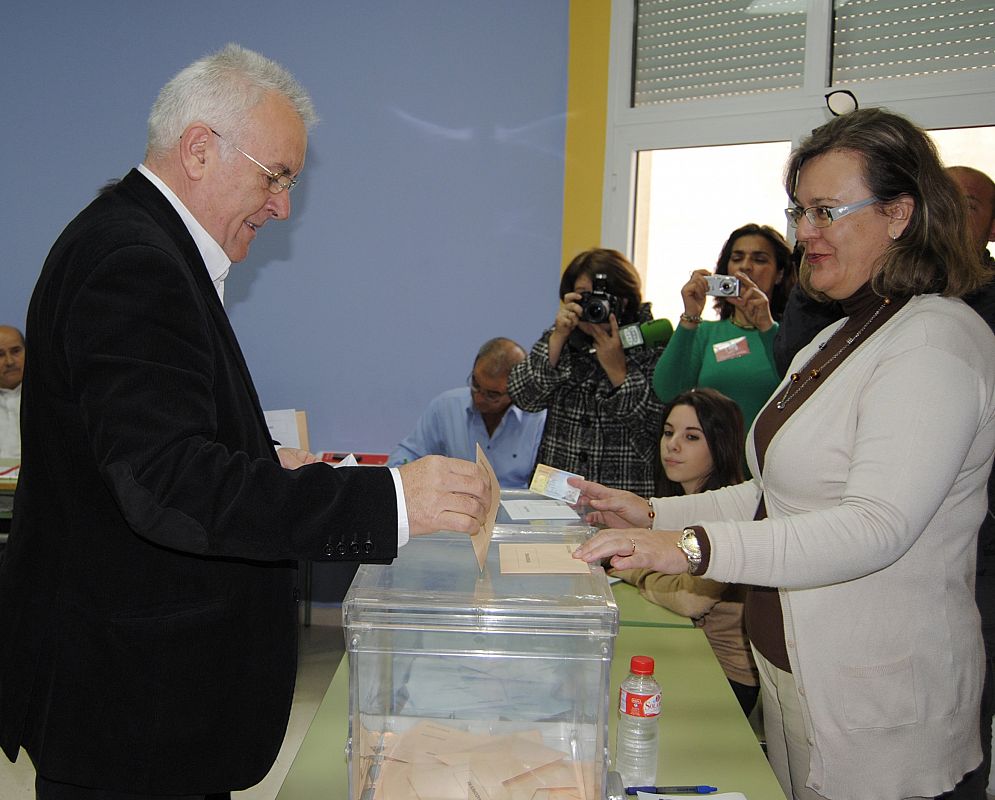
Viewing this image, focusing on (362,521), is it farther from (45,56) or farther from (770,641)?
(45,56)

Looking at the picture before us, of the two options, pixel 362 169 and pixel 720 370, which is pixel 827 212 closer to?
pixel 720 370

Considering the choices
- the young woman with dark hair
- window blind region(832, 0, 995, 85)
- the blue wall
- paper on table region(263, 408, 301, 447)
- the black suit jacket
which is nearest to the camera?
the black suit jacket

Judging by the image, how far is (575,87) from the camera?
3.98 m

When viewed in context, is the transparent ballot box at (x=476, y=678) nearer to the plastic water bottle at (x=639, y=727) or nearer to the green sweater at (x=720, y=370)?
the plastic water bottle at (x=639, y=727)

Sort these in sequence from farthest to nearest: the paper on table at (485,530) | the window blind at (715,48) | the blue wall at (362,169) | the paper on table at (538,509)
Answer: the blue wall at (362,169), the window blind at (715,48), the paper on table at (538,509), the paper on table at (485,530)

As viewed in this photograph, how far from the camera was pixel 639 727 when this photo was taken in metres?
1.38

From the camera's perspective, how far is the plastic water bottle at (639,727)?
1.37 meters

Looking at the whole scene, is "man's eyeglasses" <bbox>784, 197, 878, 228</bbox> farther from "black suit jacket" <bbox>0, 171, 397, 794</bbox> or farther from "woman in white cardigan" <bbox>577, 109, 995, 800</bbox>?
"black suit jacket" <bbox>0, 171, 397, 794</bbox>

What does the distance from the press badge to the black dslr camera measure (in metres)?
0.36

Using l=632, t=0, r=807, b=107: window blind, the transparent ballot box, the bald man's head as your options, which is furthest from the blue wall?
the transparent ballot box

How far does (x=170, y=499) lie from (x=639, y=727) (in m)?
0.79

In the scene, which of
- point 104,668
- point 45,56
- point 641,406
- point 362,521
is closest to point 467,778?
point 362,521

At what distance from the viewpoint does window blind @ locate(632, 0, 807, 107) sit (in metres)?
3.72

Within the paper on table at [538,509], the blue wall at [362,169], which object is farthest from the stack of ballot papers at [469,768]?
the blue wall at [362,169]
